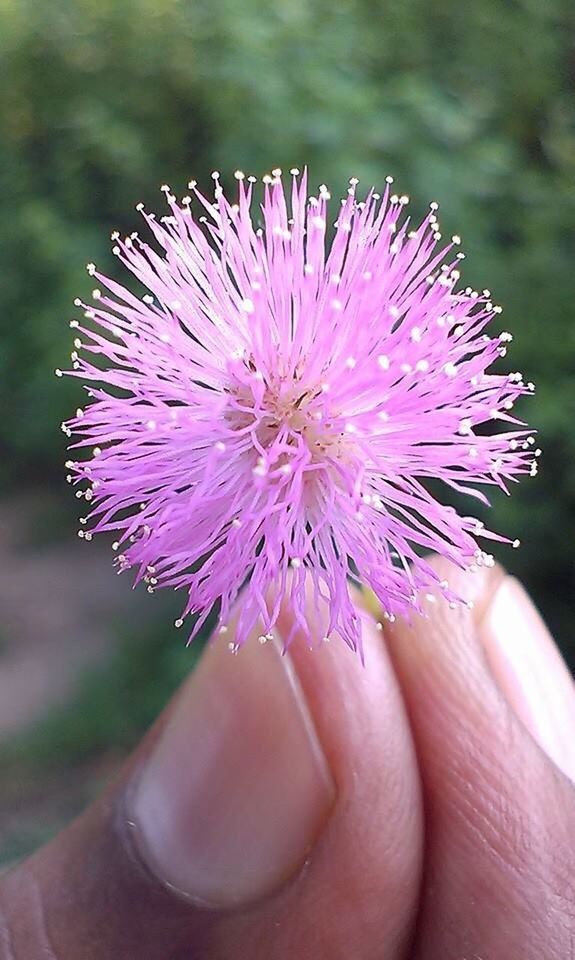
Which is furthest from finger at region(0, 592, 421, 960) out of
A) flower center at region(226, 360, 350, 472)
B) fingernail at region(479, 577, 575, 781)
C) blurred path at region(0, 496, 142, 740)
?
blurred path at region(0, 496, 142, 740)

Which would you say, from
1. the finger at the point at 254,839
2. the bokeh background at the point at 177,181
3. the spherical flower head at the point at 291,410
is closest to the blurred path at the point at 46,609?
the bokeh background at the point at 177,181

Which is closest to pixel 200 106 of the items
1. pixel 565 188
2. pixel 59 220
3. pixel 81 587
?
pixel 59 220

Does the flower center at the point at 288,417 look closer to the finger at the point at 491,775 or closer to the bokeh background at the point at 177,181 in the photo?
the finger at the point at 491,775

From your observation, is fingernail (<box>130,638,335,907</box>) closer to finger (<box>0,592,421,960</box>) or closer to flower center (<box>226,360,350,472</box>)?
finger (<box>0,592,421,960</box>)

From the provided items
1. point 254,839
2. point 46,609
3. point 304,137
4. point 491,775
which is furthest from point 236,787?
point 46,609

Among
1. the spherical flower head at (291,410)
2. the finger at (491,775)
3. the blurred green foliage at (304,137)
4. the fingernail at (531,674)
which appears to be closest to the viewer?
the spherical flower head at (291,410)

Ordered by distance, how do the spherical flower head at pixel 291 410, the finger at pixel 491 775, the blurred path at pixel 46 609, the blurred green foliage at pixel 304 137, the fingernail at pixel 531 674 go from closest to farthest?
the spherical flower head at pixel 291 410 < the finger at pixel 491 775 < the fingernail at pixel 531 674 < the blurred green foliage at pixel 304 137 < the blurred path at pixel 46 609

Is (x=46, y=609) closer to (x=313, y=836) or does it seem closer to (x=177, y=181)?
(x=177, y=181)
